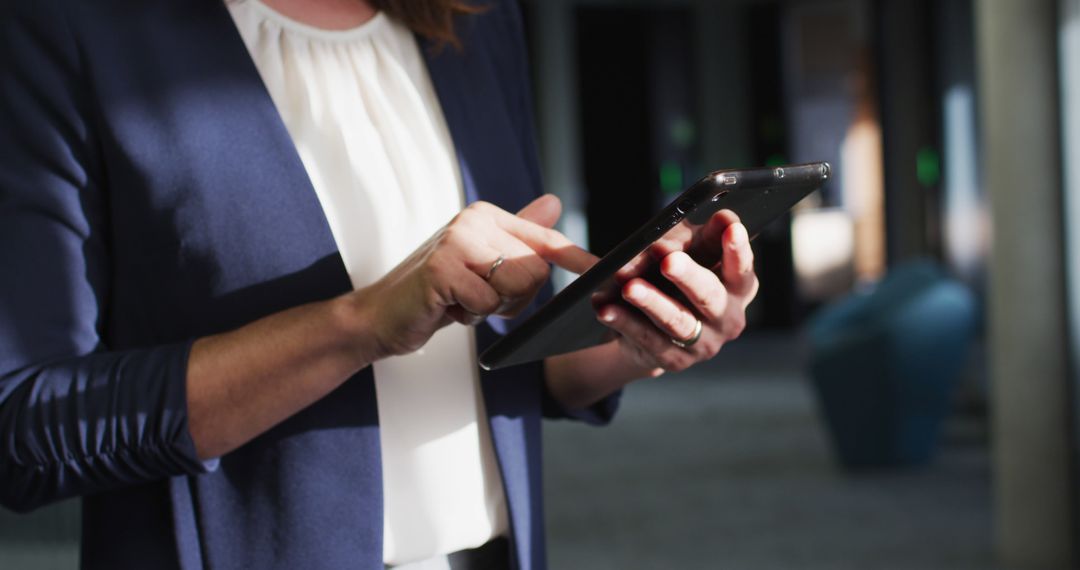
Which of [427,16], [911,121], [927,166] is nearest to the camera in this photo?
[427,16]

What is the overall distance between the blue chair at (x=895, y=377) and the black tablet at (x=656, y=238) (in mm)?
4843

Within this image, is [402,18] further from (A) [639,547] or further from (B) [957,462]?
(B) [957,462]

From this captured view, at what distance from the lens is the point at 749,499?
17.0 ft

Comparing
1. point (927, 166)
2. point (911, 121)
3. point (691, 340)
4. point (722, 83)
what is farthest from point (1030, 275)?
point (722, 83)

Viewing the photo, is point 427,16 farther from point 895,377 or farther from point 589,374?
point 895,377

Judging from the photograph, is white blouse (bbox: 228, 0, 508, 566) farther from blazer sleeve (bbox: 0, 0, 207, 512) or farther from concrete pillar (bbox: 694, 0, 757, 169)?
concrete pillar (bbox: 694, 0, 757, 169)

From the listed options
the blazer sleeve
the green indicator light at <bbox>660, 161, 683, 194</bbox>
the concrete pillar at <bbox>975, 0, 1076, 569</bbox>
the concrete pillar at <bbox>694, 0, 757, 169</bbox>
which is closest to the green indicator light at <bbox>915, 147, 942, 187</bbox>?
the concrete pillar at <bbox>694, 0, 757, 169</bbox>

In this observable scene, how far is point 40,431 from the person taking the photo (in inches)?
33.4

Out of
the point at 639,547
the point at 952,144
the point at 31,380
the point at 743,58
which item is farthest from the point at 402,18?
the point at 743,58

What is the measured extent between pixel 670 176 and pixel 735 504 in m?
8.45

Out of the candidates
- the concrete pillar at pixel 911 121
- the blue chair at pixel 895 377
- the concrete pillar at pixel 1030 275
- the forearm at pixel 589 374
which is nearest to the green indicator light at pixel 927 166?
the concrete pillar at pixel 911 121

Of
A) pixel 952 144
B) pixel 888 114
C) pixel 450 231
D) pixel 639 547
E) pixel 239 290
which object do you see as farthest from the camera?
pixel 888 114

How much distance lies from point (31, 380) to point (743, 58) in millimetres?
12861

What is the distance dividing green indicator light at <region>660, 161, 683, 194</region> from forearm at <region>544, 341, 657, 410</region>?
12186 millimetres
